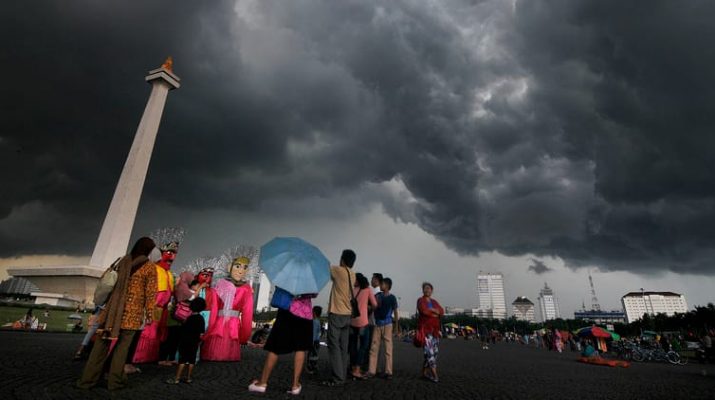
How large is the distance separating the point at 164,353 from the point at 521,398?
7.28m

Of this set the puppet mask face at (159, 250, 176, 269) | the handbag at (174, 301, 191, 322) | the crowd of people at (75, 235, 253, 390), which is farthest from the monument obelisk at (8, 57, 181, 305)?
the handbag at (174, 301, 191, 322)

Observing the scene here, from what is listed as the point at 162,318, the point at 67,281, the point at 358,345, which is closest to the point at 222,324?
the point at 162,318

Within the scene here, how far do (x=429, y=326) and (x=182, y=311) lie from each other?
5.11 meters

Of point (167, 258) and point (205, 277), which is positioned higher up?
point (167, 258)

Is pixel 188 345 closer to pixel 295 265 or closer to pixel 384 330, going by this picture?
pixel 295 265

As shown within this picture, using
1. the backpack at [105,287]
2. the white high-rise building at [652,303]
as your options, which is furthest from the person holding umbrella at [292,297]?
the white high-rise building at [652,303]

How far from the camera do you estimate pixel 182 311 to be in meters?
6.53

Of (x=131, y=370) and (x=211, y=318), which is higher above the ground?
(x=211, y=318)

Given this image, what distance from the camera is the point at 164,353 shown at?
721 cm

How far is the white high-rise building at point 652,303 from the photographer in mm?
181375

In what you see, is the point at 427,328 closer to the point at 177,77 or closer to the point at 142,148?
the point at 142,148

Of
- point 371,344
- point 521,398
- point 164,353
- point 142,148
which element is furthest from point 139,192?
point 521,398

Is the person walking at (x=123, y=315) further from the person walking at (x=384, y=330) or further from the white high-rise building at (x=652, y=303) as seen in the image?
the white high-rise building at (x=652, y=303)

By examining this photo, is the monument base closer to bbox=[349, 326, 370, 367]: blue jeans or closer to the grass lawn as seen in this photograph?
the grass lawn
